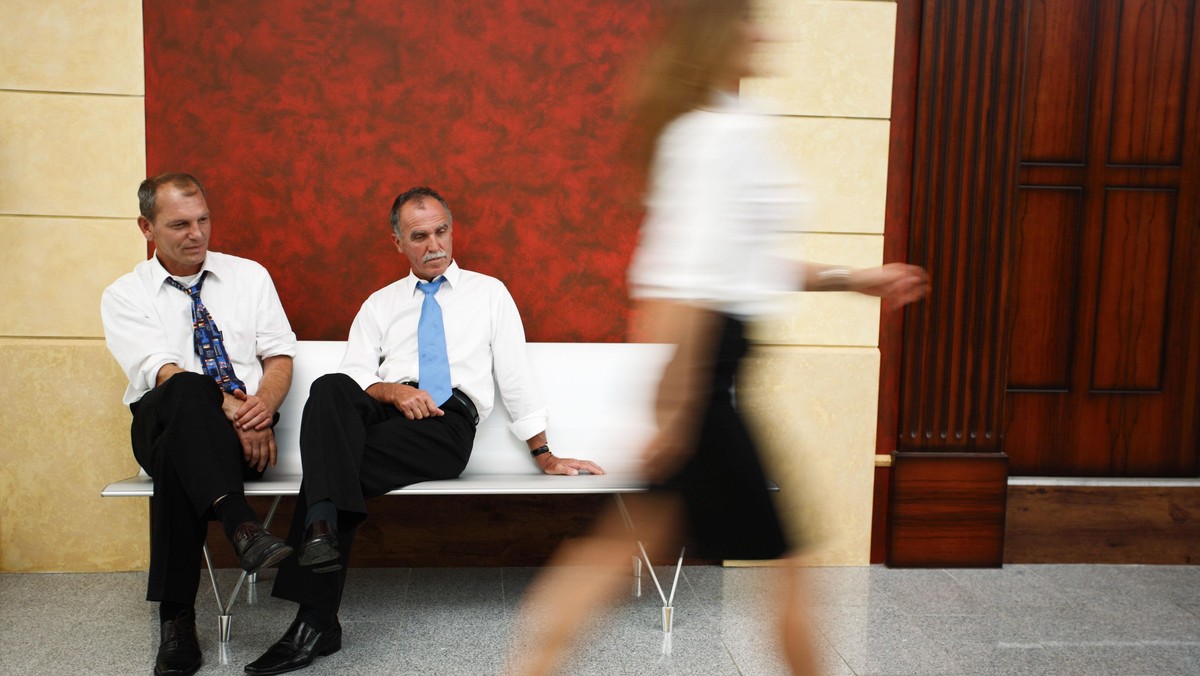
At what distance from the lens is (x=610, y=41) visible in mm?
3373

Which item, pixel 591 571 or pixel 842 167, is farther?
pixel 842 167

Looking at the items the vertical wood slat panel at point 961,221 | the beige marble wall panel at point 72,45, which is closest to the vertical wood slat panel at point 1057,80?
the vertical wood slat panel at point 961,221

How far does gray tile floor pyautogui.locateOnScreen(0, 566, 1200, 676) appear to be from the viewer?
101 inches

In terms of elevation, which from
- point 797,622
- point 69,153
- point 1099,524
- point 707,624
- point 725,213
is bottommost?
Answer: point 707,624

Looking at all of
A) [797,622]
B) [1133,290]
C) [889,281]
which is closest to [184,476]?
[797,622]

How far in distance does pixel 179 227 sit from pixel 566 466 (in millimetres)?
1441

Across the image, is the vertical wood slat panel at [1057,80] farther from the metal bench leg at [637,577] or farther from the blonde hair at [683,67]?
the blonde hair at [683,67]

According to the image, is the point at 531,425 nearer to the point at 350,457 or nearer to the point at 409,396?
the point at 409,396

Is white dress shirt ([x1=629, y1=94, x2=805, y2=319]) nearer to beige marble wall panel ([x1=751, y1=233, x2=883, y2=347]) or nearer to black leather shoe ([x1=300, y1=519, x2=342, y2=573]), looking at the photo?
black leather shoe ([x1=300, y1=519, x2=342, y2=573])

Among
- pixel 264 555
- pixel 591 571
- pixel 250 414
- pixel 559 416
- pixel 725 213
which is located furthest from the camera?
pixel 559 416

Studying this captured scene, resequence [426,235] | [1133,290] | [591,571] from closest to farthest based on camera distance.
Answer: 1. [591,571]
2. [426,235]
3. [1133,290]

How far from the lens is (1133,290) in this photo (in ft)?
12.1

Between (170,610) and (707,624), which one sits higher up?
(170,610)

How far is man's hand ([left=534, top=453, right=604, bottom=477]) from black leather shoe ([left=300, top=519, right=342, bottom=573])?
806 millimetres
